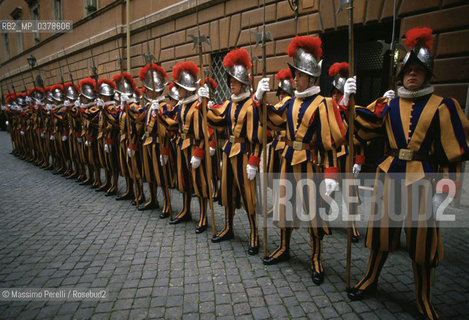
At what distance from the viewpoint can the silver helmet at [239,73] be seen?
3445 millimetres

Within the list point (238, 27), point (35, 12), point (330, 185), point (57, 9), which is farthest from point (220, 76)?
point (35, 12)

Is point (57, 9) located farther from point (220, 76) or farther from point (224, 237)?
point (224, 237)

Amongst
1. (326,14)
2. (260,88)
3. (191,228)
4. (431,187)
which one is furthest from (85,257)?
(326,14)

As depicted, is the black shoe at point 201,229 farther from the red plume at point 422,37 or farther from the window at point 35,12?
the window at point 35,12

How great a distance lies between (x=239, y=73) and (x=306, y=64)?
0.90 metres

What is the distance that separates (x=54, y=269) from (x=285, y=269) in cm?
278

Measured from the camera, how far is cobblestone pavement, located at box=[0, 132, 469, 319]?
257 cm

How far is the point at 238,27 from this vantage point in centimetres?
743

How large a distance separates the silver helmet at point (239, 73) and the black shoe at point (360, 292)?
2633 mm

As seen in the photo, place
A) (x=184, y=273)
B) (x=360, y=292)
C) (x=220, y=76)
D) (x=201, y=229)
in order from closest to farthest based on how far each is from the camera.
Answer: (x=360, y=292)
(x=184, y=273)
(x=201, y=229)
(x=220, y=76)

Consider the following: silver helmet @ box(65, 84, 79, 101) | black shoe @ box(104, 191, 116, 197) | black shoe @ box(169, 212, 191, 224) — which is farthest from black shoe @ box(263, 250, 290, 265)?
silver helmet @ box(65, 84, 79, 101)

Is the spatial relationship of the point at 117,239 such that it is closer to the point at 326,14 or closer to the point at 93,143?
the point at 93,143

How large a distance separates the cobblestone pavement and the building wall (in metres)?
2.89

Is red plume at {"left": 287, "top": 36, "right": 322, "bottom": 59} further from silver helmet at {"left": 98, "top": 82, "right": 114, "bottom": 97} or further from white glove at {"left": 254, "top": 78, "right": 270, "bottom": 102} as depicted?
silver helmet at {"left": 98, "top": 82, "right": 114, "bottom": 97}
